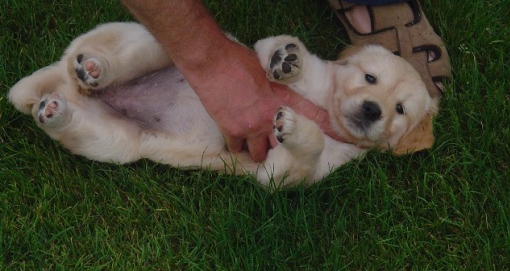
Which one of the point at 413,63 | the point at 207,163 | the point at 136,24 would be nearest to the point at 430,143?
the point at 413,63

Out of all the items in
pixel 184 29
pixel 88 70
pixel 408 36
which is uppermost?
pixel 184 29

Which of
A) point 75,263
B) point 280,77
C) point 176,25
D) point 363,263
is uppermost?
point 176,25

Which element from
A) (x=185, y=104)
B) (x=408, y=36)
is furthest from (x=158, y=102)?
(x=408, y=36)

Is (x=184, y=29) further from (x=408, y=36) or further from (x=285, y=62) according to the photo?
(x=408, y=36)

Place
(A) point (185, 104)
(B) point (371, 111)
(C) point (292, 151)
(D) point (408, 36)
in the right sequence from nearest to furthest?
1. (C) point (292, 151)
2. (B) point (371, 111)
3. (A) point (185, 104)
4. (D) point (408, 36)

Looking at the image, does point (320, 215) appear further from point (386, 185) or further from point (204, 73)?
point (204, 73)

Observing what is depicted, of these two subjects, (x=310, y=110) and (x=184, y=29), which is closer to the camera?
(x=184, y=29)

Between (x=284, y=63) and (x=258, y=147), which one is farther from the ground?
(x=284, y=63)
